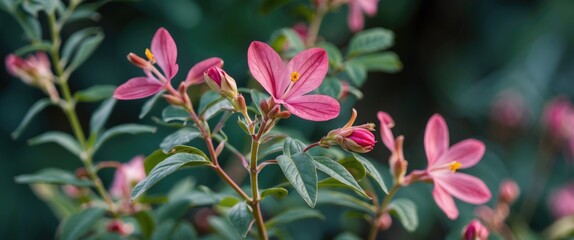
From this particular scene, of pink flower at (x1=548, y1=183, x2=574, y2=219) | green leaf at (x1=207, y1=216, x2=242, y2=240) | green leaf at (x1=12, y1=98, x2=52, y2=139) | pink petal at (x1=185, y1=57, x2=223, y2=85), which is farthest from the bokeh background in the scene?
pink petal at (x1=185, y1=57, x2=223, y2=85)

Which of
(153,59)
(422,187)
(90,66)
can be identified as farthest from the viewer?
(90,66)

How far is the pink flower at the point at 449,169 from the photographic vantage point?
2.24 ft

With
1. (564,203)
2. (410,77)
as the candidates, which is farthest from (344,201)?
(410,77)

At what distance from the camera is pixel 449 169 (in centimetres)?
69

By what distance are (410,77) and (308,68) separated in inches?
52.1

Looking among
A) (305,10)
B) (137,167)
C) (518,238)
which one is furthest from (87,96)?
(518,238)

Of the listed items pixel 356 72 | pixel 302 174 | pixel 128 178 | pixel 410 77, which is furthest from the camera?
pixel 410 77

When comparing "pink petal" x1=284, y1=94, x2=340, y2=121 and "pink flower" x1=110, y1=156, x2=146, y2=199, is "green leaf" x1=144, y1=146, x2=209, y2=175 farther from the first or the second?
"pink flower" x1=110, y1=156, x2=146, y2=199

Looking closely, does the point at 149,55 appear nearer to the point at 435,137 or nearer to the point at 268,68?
the point at 268,68

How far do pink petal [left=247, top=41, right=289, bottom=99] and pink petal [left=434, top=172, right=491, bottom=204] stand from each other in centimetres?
22

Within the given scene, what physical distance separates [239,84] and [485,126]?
2.45 feet

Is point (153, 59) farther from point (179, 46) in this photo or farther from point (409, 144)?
point (409, 144)

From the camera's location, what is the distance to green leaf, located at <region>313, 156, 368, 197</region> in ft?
1.74

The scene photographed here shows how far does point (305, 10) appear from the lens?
0.90 metres
